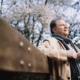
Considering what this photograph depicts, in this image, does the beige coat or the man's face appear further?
the man's face

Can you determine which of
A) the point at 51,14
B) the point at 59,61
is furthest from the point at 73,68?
the point at 51,14

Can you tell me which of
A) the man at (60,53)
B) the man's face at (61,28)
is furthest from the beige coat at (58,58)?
the man's face at (61,28)

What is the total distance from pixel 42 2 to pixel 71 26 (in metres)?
2.52

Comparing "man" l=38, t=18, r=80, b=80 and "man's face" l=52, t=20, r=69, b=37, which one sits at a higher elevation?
"man's face" l=52, t=20, r=69, b=37

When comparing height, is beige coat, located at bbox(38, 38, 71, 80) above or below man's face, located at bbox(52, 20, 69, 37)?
below

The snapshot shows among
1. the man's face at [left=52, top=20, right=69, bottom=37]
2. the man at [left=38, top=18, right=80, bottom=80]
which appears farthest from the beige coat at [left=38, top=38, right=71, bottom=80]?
the man's face at [left=52, top=20, right=69, bottom=37]

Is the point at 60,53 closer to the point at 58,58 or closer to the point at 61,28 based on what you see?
the point at 58,58

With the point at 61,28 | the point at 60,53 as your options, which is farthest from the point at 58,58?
the point at 61,28

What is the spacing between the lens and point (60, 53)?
132cm

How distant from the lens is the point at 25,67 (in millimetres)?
833

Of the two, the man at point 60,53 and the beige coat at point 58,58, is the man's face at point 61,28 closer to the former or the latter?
the man at point 60,53

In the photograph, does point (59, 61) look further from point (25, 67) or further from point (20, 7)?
point (20, 7)

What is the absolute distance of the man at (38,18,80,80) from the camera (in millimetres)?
1291

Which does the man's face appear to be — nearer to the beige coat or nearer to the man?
the man
